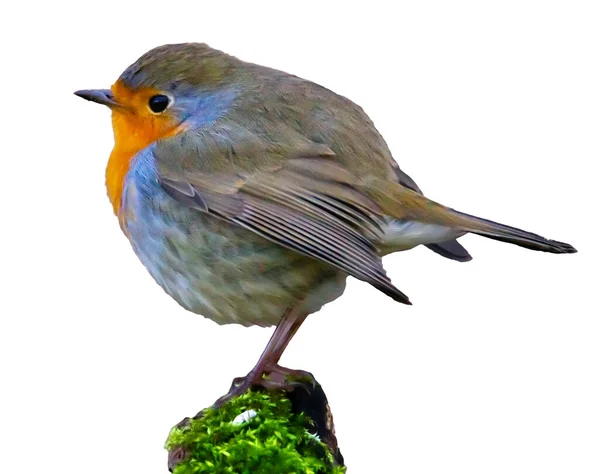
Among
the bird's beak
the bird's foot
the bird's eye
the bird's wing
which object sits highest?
the bird's eye

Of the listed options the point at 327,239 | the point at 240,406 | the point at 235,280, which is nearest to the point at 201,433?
the point at 240,406

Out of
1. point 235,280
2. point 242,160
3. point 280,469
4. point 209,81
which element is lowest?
point 280,469

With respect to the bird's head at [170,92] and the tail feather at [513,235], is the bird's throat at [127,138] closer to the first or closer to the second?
the bird's head at [170,92]

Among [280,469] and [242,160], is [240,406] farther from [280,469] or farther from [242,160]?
[242,160]

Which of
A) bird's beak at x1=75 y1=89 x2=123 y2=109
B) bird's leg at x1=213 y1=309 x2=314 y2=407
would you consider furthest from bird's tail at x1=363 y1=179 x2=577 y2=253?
bird's beak at x1=75 y1=89 x2=123 y2=109

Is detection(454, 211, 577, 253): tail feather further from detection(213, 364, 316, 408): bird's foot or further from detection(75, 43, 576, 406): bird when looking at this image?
detection(213, 364, 316, 408): bird's foot

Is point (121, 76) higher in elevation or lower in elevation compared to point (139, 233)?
higher

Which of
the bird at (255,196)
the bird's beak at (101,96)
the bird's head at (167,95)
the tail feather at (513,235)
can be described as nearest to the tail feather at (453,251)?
the bird at (255,196)
